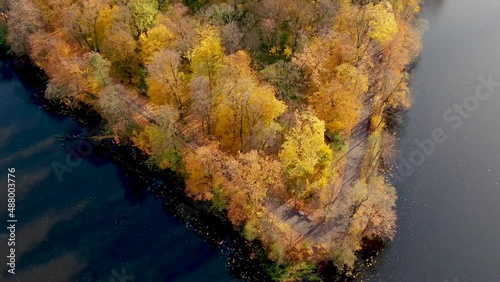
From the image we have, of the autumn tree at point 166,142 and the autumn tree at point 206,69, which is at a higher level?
the autumn tree at point 206,69

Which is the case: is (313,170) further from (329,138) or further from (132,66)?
(132,66)

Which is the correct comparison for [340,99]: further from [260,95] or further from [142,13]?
[142,13]

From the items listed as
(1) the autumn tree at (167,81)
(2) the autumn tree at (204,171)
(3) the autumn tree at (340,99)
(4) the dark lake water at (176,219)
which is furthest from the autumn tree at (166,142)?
(3) the autumn tree at (340,99)

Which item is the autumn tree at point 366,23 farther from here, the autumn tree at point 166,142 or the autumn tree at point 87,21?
the autumn tree at point 87,21

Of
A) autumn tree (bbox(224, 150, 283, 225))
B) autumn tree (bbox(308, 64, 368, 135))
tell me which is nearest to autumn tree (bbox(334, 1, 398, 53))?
autumn tree (bbox(308, 64, 368, 135))

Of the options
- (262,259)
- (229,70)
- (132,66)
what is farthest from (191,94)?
(262,259)

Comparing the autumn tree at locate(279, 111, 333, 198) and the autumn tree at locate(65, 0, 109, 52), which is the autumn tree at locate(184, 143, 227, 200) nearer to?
the autumn tree at locate(279, 111, 333, 198)

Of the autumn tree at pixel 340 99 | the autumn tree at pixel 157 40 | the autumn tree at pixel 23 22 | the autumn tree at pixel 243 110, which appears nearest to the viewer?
the autumn tree at pixel 243 110
